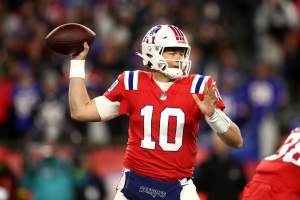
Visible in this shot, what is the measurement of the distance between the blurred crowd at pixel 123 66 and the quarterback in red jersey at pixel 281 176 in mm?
3916

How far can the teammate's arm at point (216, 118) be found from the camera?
6.27 m

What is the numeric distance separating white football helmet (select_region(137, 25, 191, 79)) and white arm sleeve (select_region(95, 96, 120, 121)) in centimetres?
36

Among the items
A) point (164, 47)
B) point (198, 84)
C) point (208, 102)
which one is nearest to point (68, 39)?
point (164, 47)

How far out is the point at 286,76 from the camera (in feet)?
44.1

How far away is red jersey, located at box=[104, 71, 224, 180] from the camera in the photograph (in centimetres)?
646

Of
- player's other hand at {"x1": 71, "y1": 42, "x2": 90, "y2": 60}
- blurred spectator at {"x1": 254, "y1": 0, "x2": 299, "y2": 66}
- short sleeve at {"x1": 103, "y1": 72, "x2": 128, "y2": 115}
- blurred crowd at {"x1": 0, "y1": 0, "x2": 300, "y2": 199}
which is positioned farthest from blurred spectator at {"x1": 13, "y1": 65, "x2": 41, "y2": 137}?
short sleeve at {"x1": 103, "y1": 72, "x2": 128, "y2": 115}

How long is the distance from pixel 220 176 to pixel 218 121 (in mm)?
3572

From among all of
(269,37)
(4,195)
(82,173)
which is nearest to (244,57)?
(269,37)

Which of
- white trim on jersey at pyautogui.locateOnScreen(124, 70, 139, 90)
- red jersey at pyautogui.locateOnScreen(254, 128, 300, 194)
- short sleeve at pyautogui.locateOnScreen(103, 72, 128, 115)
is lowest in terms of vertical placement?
red jersey at pyautogui.locateOnScreen(254, 128, 300, 194)

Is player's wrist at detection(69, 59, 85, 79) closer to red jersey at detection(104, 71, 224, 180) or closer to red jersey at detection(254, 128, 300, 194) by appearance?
red jersey at detection(104, 71, 224, 180)

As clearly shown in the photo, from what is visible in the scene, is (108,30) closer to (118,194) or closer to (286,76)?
(286,76)

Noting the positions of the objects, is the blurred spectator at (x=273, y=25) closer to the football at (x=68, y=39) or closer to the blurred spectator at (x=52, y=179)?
the blurred spectator at (x=52, y=179)

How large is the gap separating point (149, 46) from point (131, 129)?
568 mm

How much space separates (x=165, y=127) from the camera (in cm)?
646
